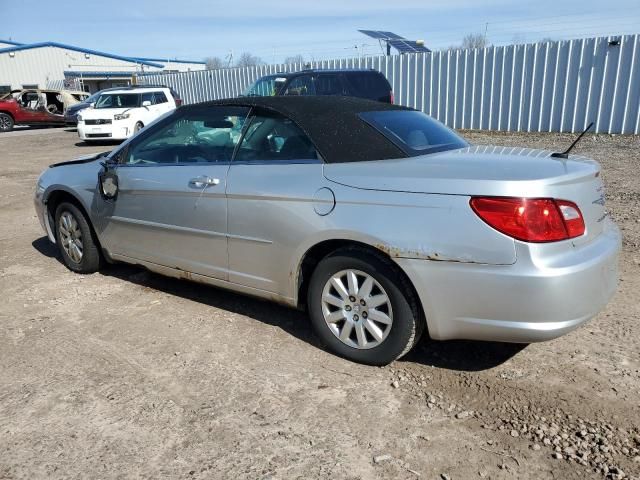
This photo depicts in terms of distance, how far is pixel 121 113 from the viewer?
16594 millimetres

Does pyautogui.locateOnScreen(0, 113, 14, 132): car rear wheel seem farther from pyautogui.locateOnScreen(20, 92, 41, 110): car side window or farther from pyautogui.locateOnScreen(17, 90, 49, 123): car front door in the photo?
pyautogui.locateOnScreen(20, 92, 41, 110): car side window

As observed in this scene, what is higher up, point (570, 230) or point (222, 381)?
point (570, 230)

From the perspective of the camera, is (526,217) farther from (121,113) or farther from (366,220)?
(121,113)

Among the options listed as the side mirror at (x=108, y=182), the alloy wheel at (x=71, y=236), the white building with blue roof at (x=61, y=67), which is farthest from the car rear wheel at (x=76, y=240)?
the white building with blue roof at (x=61, y=67)

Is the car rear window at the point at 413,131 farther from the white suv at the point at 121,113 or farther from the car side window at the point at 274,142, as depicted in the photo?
the white suv at the point at 121,113

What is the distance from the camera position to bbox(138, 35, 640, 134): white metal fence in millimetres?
13727

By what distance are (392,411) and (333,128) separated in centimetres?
174

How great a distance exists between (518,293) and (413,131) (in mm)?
1460

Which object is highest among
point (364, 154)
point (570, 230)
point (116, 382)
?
point (364, 154)

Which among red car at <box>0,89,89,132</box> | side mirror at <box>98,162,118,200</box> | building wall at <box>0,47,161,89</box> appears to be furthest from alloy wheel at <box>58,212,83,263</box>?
building wall at <box>0,47,161,89</box>

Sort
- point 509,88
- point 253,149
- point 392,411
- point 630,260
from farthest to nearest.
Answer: point 509,88 < point 630,260 < point 253,149 < point 392,411

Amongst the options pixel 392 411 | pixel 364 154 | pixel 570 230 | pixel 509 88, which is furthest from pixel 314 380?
pixel 509 88

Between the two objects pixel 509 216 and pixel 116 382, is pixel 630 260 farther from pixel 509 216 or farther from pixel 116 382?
pixel 116 382

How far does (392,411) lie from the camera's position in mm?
2859
